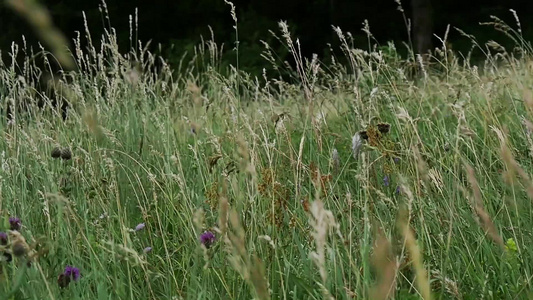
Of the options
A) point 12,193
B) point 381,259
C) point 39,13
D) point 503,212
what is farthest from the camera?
point 12,193

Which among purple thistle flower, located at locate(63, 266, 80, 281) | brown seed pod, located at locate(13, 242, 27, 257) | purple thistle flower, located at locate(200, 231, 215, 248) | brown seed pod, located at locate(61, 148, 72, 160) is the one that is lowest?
purple thistle flower, located at locate(63, 266, 80, 281)

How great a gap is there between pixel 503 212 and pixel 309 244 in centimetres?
60

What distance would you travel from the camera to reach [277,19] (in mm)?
16297

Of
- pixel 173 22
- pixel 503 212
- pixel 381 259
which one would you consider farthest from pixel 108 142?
pixel 173 22

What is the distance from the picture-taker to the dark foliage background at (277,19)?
1507 cm

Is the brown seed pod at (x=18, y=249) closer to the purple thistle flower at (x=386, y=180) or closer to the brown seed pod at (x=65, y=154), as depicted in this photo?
the brown seed pod at (x=65, y=154)

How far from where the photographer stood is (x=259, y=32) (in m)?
14.7

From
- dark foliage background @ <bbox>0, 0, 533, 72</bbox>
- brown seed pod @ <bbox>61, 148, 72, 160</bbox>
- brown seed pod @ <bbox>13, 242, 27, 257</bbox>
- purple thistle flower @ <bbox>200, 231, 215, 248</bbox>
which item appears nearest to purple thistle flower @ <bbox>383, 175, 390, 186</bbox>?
purple thistle flower @ <bbox>200, 231, 215, 248</bbox>

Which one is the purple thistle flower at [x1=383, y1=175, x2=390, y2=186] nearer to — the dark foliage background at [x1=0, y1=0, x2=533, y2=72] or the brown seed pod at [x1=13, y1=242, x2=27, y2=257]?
the brown seed pod at [x1=13, y1=242, x2=27, y2=257]

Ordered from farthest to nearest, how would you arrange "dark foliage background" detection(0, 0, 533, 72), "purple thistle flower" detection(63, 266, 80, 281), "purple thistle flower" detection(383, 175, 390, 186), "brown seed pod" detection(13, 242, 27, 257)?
"dark foliage background" detection(0, 0, 533, 72) < "purple thistle flower" detection(383, 175, 390, 186) < "purple thistle flower" detection(63, 266, 80, 281) < "brown seed pod" detection(13, 242, 27, 257)

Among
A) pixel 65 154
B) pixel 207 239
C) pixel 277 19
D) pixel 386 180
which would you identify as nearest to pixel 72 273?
pixel 207 239

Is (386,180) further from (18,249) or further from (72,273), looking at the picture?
(18,249)

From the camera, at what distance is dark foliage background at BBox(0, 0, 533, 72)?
15.1 m

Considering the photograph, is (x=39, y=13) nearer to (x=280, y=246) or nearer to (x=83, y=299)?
(x=83, y=299)
